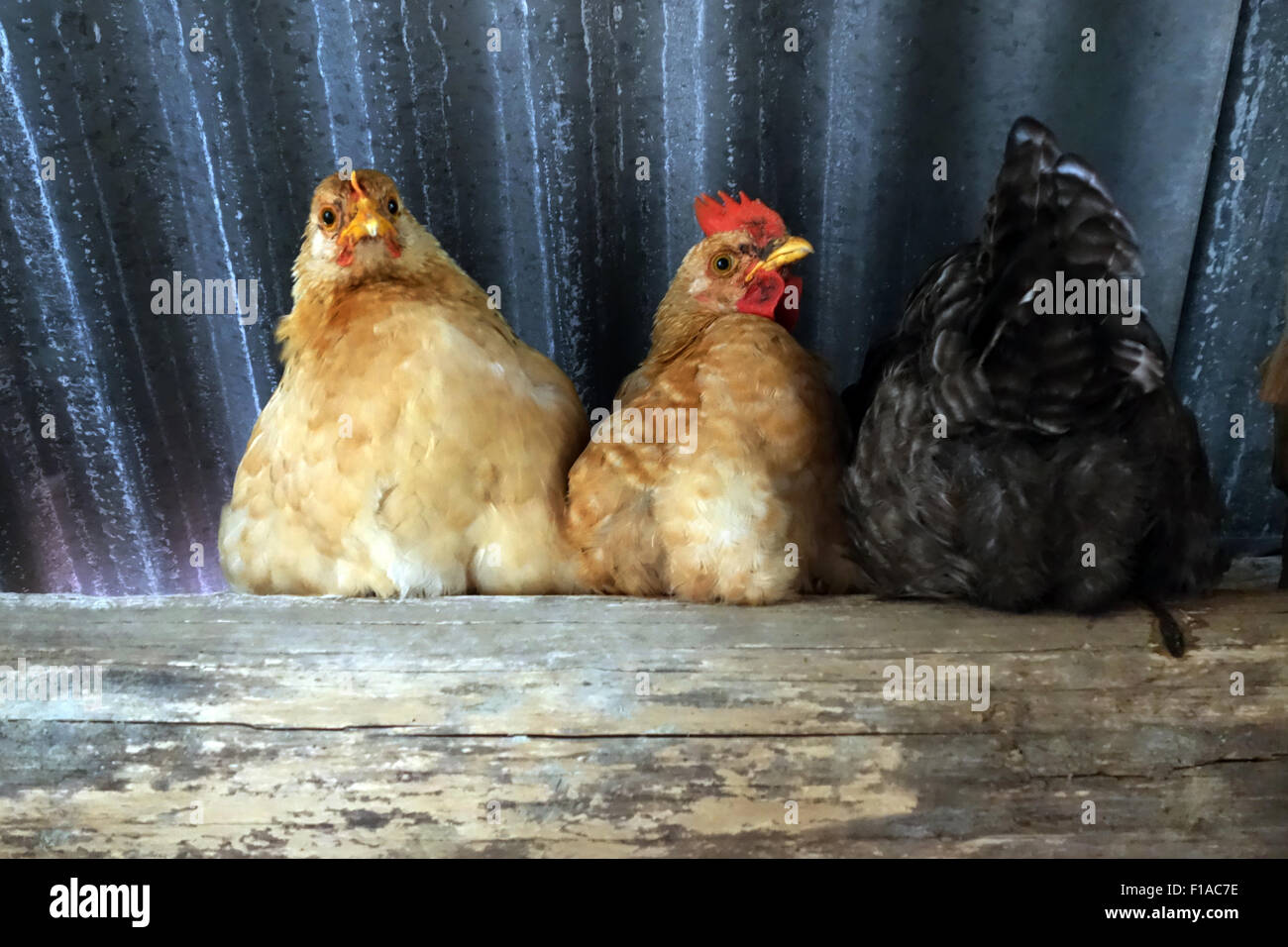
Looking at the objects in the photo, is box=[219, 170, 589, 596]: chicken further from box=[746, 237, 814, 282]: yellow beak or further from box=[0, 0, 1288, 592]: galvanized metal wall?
box=[746, 237, 814, 282]: yellow beak

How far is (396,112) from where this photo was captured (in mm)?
1684

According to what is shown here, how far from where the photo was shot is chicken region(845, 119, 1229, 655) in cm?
117

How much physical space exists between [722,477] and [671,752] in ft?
1.37

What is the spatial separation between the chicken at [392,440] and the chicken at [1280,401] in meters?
1.12

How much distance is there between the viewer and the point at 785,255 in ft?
5.04

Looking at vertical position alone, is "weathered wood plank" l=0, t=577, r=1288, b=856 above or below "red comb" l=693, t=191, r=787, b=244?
below

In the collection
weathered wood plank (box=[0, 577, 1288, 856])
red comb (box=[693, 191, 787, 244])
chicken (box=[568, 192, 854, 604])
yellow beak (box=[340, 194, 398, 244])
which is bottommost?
weathered wood plank (box=[0, 577, 1288, 856])

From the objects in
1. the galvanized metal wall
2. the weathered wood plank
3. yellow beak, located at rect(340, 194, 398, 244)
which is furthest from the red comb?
the weathered wood plank

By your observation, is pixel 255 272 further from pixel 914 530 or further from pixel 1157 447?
pixel 1157 447

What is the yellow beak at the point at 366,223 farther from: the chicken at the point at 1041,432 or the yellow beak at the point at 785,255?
the chicken at the point at 1041,432

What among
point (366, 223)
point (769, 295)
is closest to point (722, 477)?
point (769, 295)

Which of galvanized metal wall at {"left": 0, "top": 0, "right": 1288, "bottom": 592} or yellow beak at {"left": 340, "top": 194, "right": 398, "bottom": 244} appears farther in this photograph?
galvanized metal wall at {"left": 0, "top": 0, "right": 1288, "bottom": 592}

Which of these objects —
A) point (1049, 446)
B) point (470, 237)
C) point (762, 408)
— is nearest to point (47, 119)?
point (470, 237)

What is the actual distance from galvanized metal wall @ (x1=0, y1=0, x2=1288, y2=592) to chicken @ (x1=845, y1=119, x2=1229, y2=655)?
50cm
